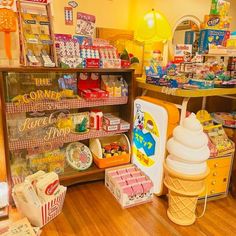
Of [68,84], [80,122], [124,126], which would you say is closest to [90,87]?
[68,84]

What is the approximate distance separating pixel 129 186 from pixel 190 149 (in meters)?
0.62

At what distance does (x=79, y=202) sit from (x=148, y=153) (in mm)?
731

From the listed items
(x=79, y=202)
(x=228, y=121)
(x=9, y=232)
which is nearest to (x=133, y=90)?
(x=228, y=121)

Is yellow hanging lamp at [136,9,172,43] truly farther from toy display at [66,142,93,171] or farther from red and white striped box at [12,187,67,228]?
red and white striped box at [12,187,67,228]

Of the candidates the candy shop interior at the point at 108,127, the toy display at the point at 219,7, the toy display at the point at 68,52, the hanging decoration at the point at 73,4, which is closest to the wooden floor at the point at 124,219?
the candy shop interior at the point at 108,127

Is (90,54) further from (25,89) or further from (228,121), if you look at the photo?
(228,121)

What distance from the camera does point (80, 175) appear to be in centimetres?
210

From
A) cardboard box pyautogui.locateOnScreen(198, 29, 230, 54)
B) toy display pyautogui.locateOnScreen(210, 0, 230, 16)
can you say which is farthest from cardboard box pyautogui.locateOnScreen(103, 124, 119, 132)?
toy display pyautogui.locateOnScreen(210, 0, 230, 16)

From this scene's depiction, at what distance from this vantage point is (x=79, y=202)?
1.94m

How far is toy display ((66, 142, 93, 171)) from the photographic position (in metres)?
2.15

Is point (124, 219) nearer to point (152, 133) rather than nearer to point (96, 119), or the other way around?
point (152, 133)

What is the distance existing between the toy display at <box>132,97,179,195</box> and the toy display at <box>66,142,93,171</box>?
0.46 metres

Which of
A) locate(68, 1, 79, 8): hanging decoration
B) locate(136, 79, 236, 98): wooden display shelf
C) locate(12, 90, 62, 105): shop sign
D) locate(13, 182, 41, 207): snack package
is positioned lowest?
locate(13, 182, 41, 207): snack package

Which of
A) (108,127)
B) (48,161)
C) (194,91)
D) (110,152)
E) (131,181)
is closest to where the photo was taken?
(194,91)
